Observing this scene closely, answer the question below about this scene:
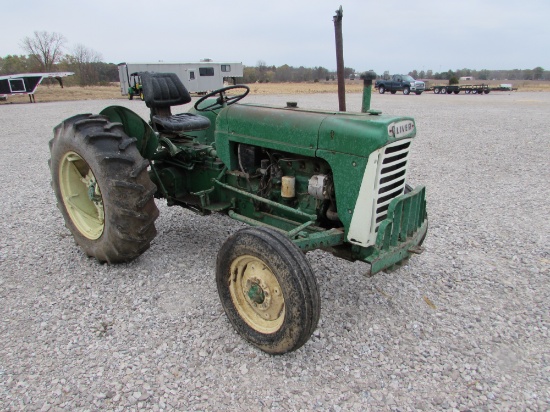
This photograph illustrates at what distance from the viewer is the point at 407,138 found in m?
2.73

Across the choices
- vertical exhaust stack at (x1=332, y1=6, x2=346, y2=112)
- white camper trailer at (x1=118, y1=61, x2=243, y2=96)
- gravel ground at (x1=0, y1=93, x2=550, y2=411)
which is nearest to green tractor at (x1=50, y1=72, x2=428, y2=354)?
gravel ground at (x1=0, y1=93, x2=550, y2=411)

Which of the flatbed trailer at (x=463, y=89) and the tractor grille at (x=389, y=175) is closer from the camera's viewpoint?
the tractor grille at (x=389, y=175)

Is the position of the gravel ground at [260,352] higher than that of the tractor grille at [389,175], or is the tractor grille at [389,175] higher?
the tractor grille at [389,175]

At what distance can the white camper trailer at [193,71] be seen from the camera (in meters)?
23.9

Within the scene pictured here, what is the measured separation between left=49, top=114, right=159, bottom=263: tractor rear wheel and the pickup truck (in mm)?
28070

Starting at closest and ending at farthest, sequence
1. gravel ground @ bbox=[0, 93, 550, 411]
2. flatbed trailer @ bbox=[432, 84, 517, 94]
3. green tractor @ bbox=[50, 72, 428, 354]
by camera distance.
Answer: gravel ground @ bbox=[0, 93, 550, 411] → green tractor @ bbox=[50, 72, 428, 354] → flatbed trailer @ bbox=[432, 84, 517, 94]

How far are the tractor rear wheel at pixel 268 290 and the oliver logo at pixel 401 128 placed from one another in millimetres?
929

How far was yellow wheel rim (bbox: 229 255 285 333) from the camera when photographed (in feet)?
8.24

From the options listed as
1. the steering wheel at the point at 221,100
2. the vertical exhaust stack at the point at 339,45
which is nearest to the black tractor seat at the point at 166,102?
the steering wheel at the point at 221,100

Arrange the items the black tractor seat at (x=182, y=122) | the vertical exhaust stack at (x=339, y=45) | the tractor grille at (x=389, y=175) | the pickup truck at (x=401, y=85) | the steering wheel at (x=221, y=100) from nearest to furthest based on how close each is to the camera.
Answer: the tractor grille at (x=389, y=175) < the vertical exhaust stack at (x=339, y=45) < the steering wheel at (x=221, y=100) < the black tractor seat at (x=182, y=122) < the pickup truck at (x=401, y=85)

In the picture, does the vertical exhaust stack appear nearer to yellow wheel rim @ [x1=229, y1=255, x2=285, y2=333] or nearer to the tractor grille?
the tractor grille

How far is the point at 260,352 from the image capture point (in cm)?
255

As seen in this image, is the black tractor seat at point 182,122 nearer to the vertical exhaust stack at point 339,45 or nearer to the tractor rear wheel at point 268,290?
the vertical exhaust stack at point 339,45

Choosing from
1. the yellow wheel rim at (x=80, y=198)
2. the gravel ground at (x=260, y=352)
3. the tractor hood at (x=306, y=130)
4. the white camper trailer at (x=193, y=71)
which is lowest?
the gravel ground at (x=260, y=352)
